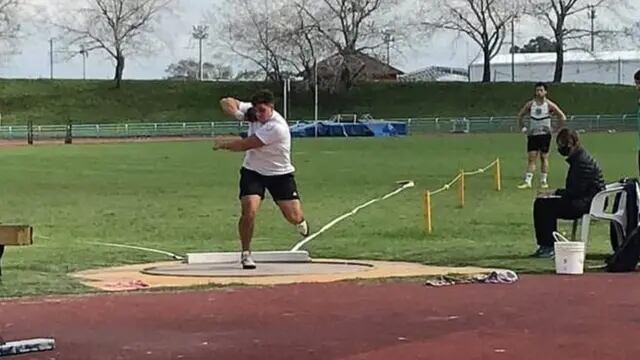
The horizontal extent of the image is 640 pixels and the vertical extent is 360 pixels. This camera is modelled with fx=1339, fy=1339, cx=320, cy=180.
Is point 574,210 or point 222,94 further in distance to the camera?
point 222,94

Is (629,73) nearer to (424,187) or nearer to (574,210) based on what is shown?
(424,187)

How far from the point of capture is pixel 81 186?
29.1 metres

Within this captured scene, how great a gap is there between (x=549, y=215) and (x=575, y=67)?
345ft

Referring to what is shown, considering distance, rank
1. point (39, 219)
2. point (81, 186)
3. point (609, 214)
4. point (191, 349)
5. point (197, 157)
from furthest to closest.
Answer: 1. point (197, 157)
2. point (81, 186)
3. point (39, 219)
4. point (609, 214)
5. point (191, 349)

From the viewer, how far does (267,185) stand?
13727 millimetres

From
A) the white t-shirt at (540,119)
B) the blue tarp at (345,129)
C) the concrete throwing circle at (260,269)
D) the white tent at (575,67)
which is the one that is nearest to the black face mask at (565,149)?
the concrete throwing circle at (260,269)

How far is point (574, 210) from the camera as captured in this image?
1400cm

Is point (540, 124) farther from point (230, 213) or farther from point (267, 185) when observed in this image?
point (267, 185)

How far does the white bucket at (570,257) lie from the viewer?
12570 mm

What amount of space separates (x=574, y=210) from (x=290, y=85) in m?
81.1

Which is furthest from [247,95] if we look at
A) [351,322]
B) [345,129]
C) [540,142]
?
[351,322]

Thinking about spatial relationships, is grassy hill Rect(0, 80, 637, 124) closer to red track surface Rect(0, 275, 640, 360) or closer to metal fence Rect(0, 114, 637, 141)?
metal fence Rect(0, 114, 637, 141)

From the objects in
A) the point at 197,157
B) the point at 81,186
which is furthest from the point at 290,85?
the point at 81,186

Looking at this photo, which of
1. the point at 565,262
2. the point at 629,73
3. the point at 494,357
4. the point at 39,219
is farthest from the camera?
the point at 629,73
